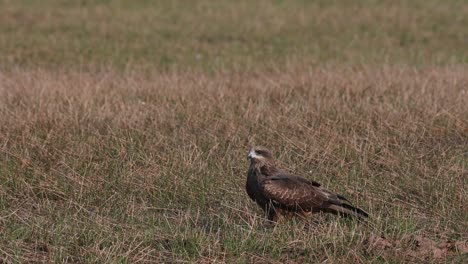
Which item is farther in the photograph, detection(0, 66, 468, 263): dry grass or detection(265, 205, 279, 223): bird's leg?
detection(265, 205, 279, 223): bird's leg

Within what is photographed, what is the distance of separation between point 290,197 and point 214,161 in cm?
167

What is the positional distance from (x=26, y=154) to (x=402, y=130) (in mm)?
3490

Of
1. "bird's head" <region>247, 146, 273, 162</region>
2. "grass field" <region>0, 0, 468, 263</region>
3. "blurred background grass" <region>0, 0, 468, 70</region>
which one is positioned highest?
"bird's head" <region>247, 146, 273, 162</region>

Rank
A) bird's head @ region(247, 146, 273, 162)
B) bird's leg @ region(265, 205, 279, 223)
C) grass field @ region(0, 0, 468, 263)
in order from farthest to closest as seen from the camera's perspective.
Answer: bird's head @ region(247, 146, 273, 162)
bird's leg @ region(265, 205, 279, 223)
grass field @ region(0, 0, 468, 263)

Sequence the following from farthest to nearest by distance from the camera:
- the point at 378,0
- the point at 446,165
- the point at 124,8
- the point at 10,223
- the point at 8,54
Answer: the point at 378,0
the point at 124,8
the point at 8,54
the point at 446,165
the point at 10,223

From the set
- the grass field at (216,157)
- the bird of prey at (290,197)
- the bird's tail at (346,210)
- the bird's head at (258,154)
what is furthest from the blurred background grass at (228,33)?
the bird's tail at (346,210)

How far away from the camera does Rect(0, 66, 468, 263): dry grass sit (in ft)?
19.1

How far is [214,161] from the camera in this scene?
8023mm

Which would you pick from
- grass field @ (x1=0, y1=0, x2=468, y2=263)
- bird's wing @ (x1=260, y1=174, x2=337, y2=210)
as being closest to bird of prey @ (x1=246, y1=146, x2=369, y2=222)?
bird's wing @ (x1=260, y1=174, x2=337, y2=210)

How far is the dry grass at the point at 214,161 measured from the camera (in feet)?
19.1

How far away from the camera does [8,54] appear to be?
53.1 feet

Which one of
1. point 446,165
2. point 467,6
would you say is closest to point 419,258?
point 446,165

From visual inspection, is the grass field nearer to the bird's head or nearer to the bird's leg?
the bird's leg

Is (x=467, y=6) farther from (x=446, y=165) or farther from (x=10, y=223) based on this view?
(x=10, y=223)
